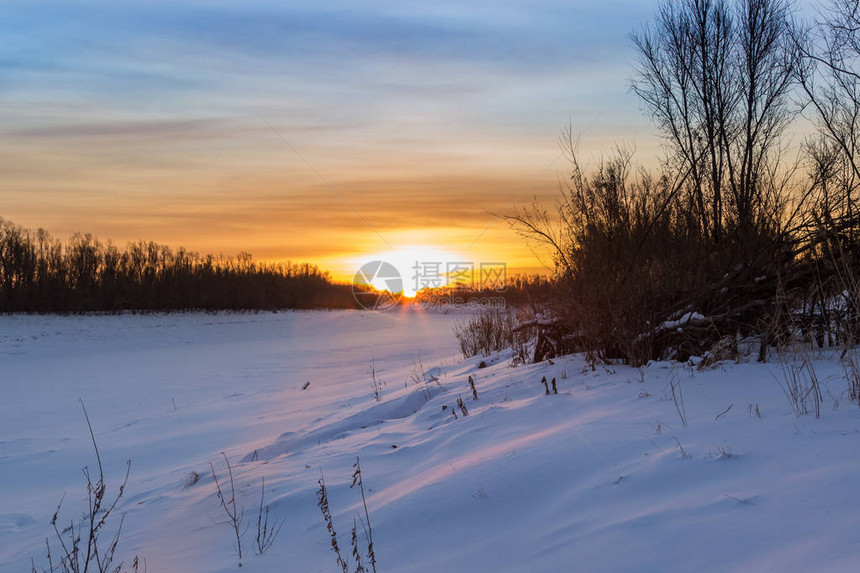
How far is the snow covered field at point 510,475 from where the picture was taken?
94.0 inches

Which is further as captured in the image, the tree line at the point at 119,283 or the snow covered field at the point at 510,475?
the tree line at the point at 119,283

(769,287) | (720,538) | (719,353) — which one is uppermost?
(769,287)

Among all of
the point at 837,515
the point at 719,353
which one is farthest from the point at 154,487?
the point at 719,353

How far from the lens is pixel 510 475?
340cm

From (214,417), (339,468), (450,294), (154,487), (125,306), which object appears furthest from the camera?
(450,294)

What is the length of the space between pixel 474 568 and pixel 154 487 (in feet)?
11.7

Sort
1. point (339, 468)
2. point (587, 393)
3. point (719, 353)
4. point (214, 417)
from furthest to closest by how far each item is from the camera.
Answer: point (214, 417) → point (719, 353) → point (587, 393) → point (339, 468)

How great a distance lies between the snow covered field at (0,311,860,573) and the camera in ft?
7.84

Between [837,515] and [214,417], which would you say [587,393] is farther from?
[214,417]

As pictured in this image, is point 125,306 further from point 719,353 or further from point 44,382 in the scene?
point 719,353

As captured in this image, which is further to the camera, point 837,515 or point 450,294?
point 450,294

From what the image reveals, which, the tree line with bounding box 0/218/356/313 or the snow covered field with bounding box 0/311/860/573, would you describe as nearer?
the snow covered field with bounding box 0/311/860/573

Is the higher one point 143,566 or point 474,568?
point 474,568

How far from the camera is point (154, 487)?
4.91m
